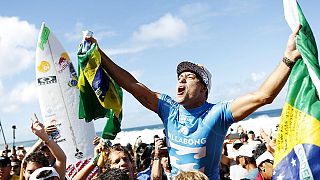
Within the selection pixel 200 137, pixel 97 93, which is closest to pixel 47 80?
pixel 97 93

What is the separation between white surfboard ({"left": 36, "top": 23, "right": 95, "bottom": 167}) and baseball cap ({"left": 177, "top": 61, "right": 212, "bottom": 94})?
15.4 feet

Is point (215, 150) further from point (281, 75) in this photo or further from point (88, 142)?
point (88, 142)

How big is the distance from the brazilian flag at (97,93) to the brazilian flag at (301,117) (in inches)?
57.5

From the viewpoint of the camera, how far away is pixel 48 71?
8.30 meters

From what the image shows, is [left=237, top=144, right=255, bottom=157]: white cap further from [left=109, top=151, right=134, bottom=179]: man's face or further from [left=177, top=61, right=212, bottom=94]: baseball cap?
[left=177, top=61, right=212, bottom=94]: baseball cap

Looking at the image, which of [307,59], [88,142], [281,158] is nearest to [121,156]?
[281,158]

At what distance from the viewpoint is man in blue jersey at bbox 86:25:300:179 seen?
11.1 ft

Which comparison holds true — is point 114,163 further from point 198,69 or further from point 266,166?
point 266,166

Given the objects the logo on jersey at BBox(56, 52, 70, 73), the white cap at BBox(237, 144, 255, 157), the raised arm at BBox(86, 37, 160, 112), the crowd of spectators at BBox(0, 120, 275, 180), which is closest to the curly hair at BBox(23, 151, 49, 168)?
the crowd of spectators at BBox(0, 120, 275, 180)

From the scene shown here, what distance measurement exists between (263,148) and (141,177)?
146cm

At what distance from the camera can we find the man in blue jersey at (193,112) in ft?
11.1

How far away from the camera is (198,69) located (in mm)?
3625

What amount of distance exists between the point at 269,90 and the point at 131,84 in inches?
46.9

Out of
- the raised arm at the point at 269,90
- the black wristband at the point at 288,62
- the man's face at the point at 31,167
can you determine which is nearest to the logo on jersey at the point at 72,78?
the man's face at the point at 31,167
